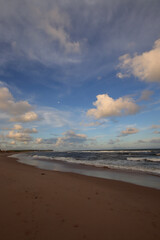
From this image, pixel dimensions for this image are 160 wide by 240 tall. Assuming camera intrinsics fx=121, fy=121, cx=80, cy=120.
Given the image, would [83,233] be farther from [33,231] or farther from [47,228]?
[33,231]

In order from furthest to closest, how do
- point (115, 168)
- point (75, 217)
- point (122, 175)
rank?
1. point (115, 168)
2. point (122, 175)
3. point (75, 217)

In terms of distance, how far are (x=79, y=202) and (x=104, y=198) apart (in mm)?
1322

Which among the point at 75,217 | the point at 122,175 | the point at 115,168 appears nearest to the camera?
the point at 75,217

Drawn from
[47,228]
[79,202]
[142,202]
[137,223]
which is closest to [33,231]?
[47,228]

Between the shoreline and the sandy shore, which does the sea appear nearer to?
the shoreline

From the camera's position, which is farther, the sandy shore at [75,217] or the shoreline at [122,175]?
the shoreline at [122,175]

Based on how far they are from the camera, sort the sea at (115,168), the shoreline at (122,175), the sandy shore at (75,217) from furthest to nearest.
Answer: the sea at (115,168) → the shoreline at (122,175) → the sandy shore at (75,217)

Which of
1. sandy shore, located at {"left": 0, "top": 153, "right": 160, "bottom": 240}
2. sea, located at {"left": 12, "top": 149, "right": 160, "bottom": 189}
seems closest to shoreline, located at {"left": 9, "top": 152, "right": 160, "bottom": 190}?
sea, located at {"left": 12, "top": 149, "right": 160, "bottom": 189}

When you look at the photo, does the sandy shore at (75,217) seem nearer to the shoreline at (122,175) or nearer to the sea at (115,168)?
the shoreline at (122,175)

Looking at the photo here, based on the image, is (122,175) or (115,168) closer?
(122,175)

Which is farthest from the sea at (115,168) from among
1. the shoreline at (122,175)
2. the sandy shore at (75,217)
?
the sandy shore at (75,217)

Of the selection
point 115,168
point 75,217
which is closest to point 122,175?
point 115,168

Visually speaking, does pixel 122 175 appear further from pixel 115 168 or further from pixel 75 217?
pixel 75 217

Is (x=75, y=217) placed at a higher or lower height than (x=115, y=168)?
lower
